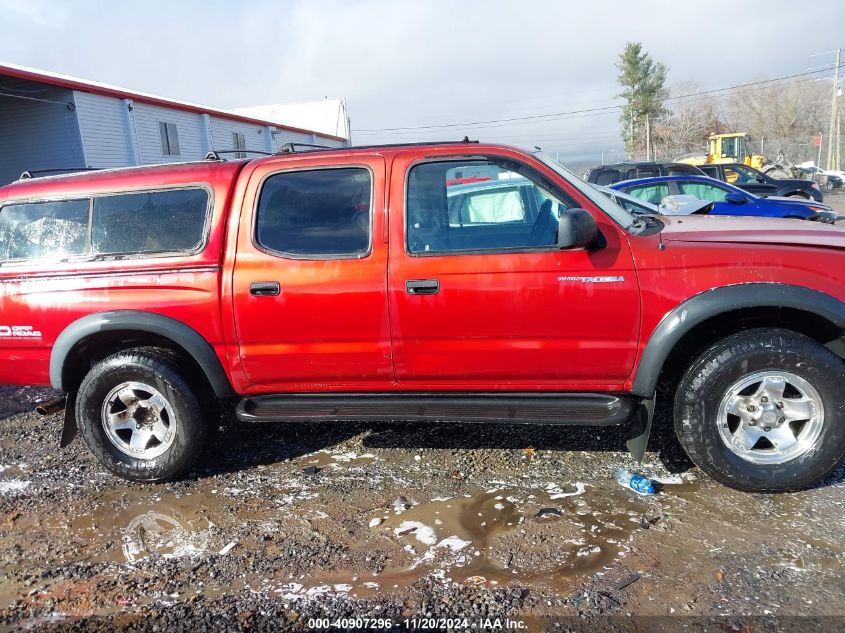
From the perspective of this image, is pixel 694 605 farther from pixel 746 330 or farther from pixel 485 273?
pixel 485 273

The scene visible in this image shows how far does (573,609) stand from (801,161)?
173 ft

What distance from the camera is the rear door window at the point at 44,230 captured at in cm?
362

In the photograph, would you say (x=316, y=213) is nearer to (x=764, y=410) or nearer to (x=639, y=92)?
(x=764, y=410)

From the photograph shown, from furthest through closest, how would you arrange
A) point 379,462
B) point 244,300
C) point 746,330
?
point 379,462, point 244,300, point 746,330

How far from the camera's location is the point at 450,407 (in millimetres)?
3381

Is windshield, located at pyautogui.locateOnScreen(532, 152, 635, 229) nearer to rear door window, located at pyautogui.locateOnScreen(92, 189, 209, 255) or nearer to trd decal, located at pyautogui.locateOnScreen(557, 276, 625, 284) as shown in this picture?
trd decal, located at pyautogui.locateOnScreen(557, 276, 625, 284)

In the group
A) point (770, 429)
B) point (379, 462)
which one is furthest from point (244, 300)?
point (770, 429)

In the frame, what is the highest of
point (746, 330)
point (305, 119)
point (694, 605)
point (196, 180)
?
point (305, 119)

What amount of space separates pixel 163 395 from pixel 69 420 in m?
0.74

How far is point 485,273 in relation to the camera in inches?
127

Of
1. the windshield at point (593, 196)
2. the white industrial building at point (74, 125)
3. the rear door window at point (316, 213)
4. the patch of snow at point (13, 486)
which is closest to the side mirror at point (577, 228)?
the windshield at point (593, 196)

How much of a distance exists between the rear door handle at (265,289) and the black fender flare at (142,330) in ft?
1.48

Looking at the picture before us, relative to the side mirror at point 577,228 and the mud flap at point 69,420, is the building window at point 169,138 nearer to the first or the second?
the mud flap at point 69,420

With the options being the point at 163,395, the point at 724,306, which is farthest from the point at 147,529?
the point at 724,306
